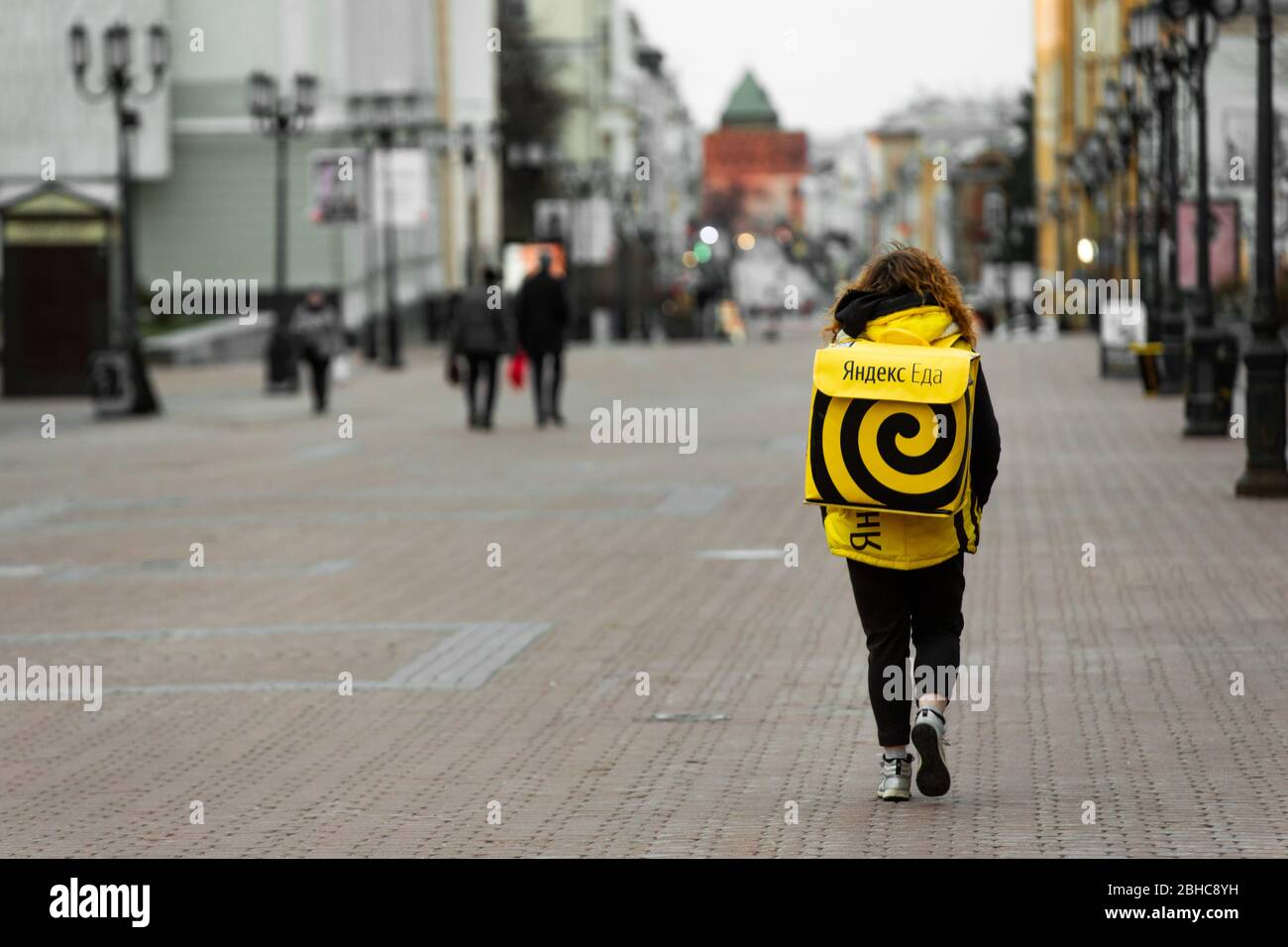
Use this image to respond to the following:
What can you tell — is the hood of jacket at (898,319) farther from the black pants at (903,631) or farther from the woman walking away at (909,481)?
the black pants at (903,631)

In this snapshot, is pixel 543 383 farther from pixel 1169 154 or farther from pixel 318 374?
pixel 1169 154

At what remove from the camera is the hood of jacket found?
753cm

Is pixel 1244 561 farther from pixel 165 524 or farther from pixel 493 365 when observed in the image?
pixel 493 365

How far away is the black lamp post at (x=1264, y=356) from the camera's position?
17.1 m

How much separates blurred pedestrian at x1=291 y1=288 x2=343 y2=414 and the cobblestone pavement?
964cm

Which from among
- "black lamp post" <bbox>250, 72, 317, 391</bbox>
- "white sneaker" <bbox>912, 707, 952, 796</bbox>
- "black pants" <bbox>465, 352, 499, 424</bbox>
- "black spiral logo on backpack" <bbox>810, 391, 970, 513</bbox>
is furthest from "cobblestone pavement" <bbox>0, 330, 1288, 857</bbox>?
"black lamp post" <bbox>250, 72, 317, 391</bbox>

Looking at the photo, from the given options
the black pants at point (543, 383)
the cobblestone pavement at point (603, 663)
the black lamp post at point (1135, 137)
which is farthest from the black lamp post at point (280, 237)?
the cobblestone pavement at point (603, 663)

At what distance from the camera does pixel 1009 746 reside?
28.6 ft

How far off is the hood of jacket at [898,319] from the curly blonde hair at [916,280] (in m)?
0.02

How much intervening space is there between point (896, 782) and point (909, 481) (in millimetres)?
974

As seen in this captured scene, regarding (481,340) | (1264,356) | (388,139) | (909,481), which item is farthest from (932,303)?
(388,139)
